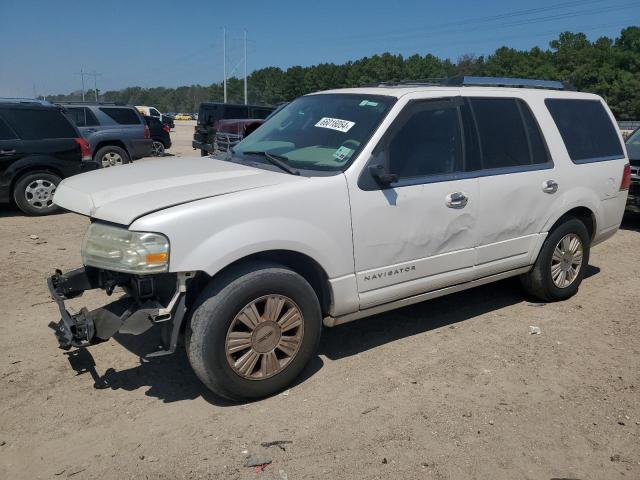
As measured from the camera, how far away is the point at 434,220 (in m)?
4.07

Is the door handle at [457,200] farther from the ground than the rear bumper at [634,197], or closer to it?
farther from the ground

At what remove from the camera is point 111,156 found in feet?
46.0

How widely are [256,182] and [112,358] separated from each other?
1779mm

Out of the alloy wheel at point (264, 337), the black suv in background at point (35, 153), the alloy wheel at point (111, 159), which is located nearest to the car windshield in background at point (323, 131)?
the alloy wheel at point (264, 337)

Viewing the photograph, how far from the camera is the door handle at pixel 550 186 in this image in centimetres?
481

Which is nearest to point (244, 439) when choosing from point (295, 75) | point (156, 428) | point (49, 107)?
point (156, 428)

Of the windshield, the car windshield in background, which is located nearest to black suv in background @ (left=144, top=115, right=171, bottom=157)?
the windshield

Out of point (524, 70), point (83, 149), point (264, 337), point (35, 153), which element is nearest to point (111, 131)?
point (83, 149)

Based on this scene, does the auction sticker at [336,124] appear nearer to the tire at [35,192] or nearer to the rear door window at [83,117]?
the tire at [35,192]

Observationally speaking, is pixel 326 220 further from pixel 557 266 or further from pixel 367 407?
pixel 557 266

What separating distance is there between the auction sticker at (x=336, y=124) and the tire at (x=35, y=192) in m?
6.32

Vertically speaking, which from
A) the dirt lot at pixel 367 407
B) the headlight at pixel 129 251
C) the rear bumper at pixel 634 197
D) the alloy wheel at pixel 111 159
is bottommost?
the dirt lot at pixel 367 407

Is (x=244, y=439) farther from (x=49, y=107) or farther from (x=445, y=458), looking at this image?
(x=49, y=107)

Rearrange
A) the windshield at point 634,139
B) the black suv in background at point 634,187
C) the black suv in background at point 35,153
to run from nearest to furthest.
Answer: the black suv in background at point 634,187, the black suv in background at point 35,153, the windshield at point 634,139
